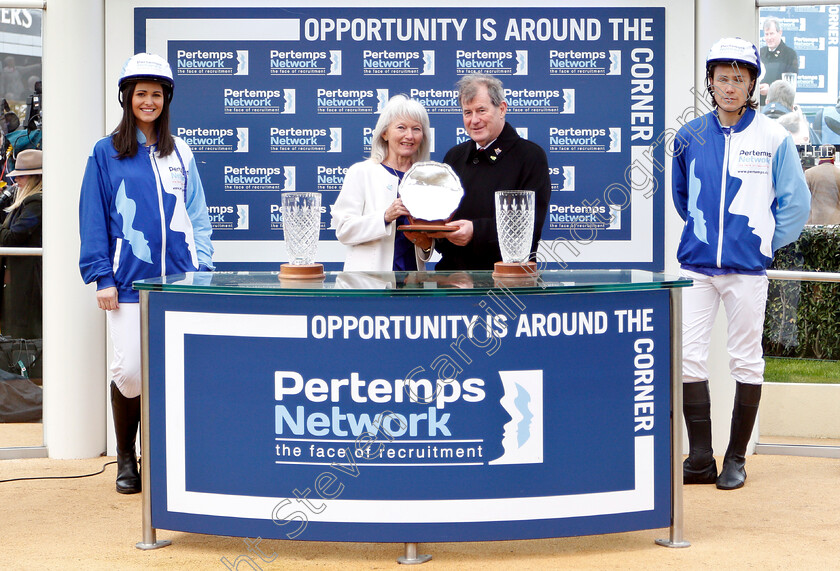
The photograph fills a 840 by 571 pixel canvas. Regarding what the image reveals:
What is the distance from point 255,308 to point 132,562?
38.8 inches

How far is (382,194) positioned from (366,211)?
0.10m

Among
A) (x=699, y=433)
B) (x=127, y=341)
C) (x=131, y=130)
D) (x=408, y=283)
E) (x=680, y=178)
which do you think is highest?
(x=131, y=130)

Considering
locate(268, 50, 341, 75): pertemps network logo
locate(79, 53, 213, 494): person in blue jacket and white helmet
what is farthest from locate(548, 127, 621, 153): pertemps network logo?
locate(79, 53, 213, 494): person in blue jacket and white helmet

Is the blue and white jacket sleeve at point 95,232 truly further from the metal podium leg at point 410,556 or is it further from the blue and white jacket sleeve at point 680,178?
the blue and white jacket sleeve at point 680,178

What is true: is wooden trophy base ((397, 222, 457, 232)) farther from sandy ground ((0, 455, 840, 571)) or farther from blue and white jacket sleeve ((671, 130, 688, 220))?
blue and white jacket sleeve ((671, 130, 688, 220))

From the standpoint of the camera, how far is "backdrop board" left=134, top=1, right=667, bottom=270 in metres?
5.09

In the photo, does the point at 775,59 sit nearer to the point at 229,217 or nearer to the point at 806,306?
the point at 806,306

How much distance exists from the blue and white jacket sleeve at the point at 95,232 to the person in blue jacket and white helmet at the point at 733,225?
8.55 feet

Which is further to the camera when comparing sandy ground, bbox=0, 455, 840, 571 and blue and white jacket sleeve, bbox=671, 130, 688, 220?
blue and white jacket sleeve, bbox=671, 130, 688, 220

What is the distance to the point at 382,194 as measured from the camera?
4125 millimetres

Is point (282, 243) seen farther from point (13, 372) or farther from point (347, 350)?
point (347, 350)

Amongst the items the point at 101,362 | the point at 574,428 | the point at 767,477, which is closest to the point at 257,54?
the point at 101,362

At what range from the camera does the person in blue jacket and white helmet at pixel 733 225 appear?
14.0 feet

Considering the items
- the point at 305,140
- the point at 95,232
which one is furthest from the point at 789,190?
the point at 95,232
